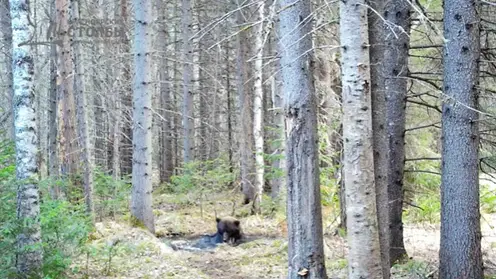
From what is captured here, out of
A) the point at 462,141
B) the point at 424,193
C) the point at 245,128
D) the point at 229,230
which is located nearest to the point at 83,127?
the point at 229,230

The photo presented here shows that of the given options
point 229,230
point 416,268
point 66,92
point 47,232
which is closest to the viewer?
point 47,232

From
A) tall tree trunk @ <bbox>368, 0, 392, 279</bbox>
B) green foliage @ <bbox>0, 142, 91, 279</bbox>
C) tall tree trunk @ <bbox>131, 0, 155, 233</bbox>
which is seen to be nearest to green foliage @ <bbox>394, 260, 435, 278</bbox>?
tall tree trunk @ <bbox>368, 0, 392, 279</bbox>

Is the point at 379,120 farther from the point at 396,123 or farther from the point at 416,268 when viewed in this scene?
the point at 416,268

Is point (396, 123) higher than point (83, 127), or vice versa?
point (83, 127)

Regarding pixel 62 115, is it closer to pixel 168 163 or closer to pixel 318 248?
pixel 318 248

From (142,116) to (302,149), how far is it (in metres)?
5.70

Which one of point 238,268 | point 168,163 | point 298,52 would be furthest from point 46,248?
point 168,163

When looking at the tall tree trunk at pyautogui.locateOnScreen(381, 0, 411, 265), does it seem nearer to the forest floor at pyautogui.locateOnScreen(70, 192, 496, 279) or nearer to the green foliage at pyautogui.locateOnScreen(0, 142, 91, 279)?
the forest floor at pyautogui.locateOnScreen(70, 192, 496, 279)

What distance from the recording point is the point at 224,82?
915 inches

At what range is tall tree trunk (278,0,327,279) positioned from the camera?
17.9 feet

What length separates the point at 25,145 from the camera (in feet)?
20.1

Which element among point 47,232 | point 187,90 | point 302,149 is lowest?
point 47,232

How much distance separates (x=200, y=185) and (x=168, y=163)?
7.80 m

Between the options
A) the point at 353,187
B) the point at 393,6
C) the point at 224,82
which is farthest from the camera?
the point at 224,82
